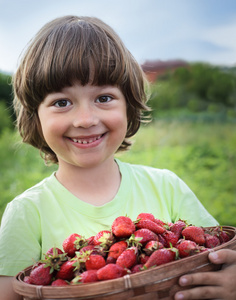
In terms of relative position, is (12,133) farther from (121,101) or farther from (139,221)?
(139,221)

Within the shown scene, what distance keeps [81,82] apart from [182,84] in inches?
164

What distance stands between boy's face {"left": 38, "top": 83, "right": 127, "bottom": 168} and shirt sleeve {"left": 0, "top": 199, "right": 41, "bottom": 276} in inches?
10.2

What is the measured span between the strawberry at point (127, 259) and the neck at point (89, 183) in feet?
1.68

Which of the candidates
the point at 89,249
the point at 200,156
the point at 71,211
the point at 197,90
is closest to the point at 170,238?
the point at 89,249

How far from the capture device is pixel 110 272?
44.1 inches

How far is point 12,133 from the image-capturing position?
473 centimetres

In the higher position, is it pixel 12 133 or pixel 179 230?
pixel 179 230

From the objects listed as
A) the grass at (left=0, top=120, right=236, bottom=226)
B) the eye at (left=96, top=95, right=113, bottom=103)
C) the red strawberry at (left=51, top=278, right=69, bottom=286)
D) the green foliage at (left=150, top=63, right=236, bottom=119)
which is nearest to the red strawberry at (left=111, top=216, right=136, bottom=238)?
the red strawberry at (left=51, top=278, right=69, bottom=286)

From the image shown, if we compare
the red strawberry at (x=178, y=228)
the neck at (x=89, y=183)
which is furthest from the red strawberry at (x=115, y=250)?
the neck at (x=89, y=183)

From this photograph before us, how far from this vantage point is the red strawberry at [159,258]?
3.81 ft

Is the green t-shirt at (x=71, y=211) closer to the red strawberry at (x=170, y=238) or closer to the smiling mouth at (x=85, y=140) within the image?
the smiling mouth at (x=85, y=140)

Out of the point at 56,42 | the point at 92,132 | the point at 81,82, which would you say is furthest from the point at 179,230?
the point at 56,42

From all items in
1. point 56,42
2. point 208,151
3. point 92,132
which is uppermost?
point 56,42

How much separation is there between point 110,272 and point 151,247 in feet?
0.52
